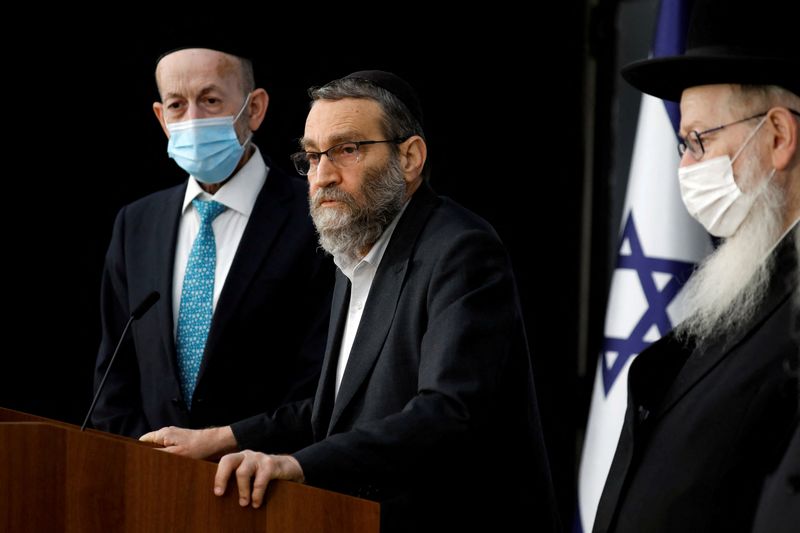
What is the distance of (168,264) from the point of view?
3.63 meters

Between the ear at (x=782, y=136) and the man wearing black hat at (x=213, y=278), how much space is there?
5.33 ft

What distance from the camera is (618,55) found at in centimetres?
504

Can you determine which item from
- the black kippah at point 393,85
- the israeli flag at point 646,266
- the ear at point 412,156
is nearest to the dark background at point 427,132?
the israeli flag at point 646,266

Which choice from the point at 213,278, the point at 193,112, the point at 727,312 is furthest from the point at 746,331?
the point at 193,112

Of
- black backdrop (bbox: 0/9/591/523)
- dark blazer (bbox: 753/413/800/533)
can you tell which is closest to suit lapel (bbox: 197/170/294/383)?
black backdrop (bbox: 0/9/591/523)

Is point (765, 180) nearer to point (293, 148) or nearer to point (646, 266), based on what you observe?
point (646, 266)

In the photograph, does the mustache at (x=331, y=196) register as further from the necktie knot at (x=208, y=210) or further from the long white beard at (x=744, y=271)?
the long white beard at (x=744, y=271)

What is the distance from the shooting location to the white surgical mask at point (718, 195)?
2.28m

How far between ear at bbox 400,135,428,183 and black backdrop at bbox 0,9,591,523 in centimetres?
163

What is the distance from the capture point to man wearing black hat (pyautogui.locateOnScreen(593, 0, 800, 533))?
2074 millimetres

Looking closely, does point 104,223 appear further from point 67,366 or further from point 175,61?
point 175,61

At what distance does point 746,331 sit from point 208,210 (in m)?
1.98

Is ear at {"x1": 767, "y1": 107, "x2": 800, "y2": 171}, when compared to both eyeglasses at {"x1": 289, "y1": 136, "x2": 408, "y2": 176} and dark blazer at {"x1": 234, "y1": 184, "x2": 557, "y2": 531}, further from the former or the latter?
eyeglasses at {"x1": 289, "y1": 136, "x2": 408, "y2": 176}

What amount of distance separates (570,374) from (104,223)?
6.36ft
